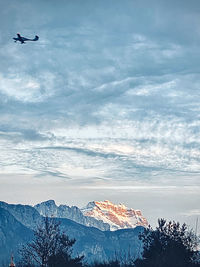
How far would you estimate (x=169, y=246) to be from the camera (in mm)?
98875

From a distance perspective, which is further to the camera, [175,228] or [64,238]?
[175,228]

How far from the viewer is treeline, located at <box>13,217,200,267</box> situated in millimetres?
86812

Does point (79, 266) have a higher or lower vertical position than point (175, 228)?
lower

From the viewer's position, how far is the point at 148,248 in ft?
348

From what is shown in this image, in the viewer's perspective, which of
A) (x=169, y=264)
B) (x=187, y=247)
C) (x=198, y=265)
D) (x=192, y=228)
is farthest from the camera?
(x=192, y=228)

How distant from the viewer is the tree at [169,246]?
92881 mm

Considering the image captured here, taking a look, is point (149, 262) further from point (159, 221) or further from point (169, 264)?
point (159, 221)

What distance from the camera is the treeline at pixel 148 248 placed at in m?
86.8

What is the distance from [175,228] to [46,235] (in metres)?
34.7

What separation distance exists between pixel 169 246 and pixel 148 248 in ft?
28.3

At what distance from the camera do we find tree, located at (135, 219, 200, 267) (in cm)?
9288

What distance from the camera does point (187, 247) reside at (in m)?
105

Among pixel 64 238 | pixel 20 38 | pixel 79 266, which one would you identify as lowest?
pixel 79 266

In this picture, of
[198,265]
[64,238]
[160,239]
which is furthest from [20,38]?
[198,265]
